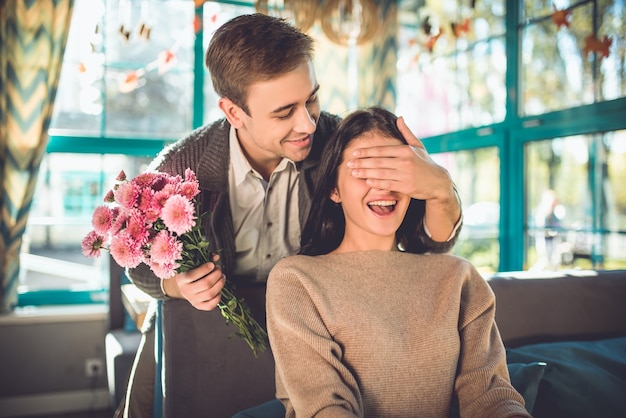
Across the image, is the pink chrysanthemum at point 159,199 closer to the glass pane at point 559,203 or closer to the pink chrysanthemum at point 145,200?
the pink chrysanthemum at point 145,200

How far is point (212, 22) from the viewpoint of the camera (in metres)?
3.57

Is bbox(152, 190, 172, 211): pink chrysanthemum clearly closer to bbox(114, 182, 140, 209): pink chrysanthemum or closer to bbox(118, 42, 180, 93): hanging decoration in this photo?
bbox(114, 182, 140, 209): pink chrysanthemum

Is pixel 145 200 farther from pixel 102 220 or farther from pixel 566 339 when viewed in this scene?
pixel 566 339

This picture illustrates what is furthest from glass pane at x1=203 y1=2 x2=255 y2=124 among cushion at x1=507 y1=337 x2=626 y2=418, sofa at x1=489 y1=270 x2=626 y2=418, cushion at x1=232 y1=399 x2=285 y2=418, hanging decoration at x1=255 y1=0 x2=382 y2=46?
cushion at x1=507 y1=337 x2=626 y2=418

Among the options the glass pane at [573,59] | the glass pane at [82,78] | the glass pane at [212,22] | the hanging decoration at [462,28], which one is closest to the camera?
the glass pane at [573,59]

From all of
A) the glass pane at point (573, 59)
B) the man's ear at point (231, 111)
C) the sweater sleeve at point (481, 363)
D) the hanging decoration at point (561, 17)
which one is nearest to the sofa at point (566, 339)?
the sweater sleeve at point (481, 363)

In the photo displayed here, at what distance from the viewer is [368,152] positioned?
52.6 inches

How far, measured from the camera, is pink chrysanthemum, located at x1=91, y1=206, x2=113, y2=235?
1.16 meters

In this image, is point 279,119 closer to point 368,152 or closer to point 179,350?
point 368,152

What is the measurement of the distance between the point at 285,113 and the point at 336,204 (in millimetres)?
306

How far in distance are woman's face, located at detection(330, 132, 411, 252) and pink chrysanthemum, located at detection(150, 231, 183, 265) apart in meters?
0.49

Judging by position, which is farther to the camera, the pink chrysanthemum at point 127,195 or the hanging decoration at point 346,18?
the hanging decoration at point 346,18

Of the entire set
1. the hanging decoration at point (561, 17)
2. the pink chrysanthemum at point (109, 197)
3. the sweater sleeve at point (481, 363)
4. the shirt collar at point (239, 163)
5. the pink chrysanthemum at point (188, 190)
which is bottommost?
the sweater sleeve at point (481, 363)

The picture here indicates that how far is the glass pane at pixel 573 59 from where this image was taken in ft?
7.23
